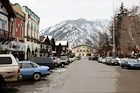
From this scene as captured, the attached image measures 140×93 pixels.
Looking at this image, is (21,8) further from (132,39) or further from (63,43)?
(63,43)

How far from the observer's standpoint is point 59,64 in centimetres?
3634

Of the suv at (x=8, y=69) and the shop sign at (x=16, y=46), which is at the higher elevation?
the shop sign at (x=16, y=46)

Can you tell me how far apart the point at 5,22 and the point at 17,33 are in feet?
17.8

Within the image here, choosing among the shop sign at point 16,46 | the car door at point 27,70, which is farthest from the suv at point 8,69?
the shop sign at point 16,46

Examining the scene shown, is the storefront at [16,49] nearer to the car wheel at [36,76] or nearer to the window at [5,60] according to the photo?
the car wheel at [36,76]

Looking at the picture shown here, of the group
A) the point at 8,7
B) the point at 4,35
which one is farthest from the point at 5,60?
the point at 8,7

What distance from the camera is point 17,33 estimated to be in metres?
32.2

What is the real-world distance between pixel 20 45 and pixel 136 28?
25.4m

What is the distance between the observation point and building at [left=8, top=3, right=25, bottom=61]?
29.4 meters

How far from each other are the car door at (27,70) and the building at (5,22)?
9.03 meters

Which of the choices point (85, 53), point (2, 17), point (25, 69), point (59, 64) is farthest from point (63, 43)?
point (25, 69)

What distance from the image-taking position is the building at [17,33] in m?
29.4

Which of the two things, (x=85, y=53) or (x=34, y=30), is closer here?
(x=34, y=30)

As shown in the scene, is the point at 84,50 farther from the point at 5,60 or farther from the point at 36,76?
the point at 5,60
